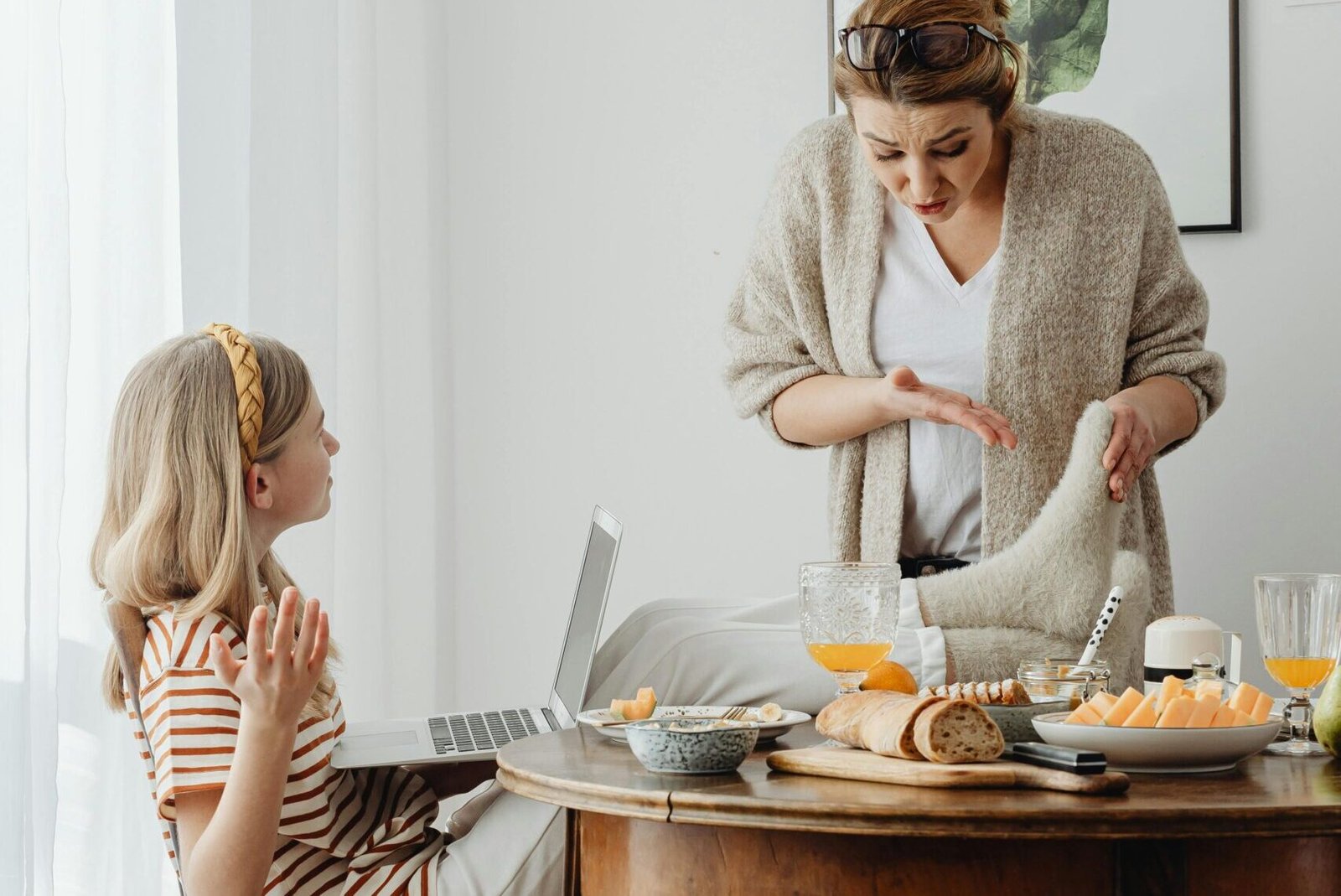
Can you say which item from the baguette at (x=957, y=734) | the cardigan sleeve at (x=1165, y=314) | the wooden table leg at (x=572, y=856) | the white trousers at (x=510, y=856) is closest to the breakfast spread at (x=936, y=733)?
the baguette at (x=957, y=734)

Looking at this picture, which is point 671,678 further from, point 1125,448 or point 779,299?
point 779,299

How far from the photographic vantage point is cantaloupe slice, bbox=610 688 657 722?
1.06 m

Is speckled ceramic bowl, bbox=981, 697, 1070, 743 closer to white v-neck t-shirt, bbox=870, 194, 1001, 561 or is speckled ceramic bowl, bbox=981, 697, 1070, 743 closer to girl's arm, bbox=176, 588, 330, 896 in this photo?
girl's arm, bbox=176, 588, 330, 896

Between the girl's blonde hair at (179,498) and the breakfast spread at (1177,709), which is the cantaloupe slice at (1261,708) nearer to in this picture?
the breakfast spread at (1177,709)

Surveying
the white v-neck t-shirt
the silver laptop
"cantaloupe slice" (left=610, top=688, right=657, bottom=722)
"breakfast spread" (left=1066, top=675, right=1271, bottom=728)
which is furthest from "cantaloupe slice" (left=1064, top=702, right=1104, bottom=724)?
the white v-neck t-shirt

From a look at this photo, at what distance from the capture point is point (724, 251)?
246 cm

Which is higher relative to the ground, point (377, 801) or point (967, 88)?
point (967, 88)

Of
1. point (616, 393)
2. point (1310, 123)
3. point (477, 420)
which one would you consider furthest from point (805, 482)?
point (1310, 123)

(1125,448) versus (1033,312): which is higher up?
(1033,312)

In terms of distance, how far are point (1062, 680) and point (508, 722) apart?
0.61 meters

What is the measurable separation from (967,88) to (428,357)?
51.0 inches

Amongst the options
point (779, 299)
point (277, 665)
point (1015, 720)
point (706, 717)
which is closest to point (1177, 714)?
point (1015, 720)

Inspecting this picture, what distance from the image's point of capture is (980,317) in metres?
1.65

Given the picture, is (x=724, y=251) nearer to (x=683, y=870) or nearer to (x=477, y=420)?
(x=477, y=420)
